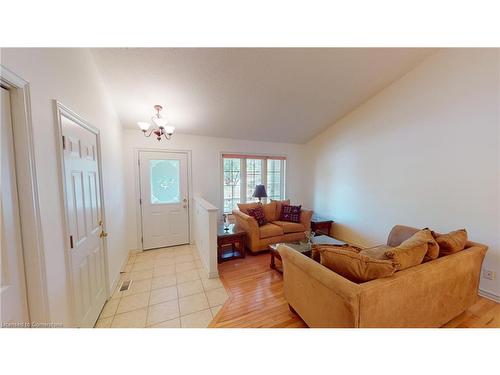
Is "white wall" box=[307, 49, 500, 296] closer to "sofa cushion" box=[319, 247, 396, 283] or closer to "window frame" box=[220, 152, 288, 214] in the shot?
"window frame" box=[220, 152, 288, 214]

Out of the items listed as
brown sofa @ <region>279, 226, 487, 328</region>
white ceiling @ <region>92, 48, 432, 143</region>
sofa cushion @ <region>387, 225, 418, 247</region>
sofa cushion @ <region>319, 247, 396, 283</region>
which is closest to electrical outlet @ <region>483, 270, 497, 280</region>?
brown sofa @ <region>279, 226, 487, 328</region>

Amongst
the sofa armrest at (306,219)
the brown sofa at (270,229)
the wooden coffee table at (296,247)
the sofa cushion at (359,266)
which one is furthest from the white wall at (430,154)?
the sofa cushion at (359,266)

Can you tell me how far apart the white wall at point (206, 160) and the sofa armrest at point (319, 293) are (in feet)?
8.56

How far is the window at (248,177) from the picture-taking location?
4.29 m

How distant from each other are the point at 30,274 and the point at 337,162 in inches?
178

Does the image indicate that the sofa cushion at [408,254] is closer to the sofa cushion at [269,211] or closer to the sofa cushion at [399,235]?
the sofa cushion at [399,235]

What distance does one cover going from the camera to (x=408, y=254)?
1364mm

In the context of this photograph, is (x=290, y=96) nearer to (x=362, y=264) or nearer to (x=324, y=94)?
(x=324, y=94)

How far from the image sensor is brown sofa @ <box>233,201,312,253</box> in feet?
10.6

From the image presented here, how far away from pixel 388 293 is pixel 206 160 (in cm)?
357

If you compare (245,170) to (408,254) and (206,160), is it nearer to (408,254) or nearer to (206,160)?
(206,160)

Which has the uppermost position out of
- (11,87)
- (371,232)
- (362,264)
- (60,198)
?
(11,87)

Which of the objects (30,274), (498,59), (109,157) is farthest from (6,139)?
(498,59)
